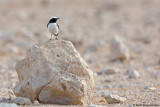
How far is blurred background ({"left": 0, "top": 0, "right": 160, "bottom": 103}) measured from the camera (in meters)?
10.3

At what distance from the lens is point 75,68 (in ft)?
23.7

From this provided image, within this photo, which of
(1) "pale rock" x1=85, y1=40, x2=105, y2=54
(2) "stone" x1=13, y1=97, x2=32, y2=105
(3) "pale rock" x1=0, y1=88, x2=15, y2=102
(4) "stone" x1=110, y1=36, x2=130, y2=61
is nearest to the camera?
(2) "stone" x1=13, y1=97, x2=32, y2=105

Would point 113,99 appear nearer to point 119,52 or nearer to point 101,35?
point 119,52

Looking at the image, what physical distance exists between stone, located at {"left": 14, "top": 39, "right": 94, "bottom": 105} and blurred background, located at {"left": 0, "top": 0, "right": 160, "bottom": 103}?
942 mm

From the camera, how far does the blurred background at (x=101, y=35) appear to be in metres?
10.3

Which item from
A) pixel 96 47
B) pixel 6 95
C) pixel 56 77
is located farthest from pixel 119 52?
pixel 56 77

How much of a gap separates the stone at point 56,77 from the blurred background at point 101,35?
94 centimetres

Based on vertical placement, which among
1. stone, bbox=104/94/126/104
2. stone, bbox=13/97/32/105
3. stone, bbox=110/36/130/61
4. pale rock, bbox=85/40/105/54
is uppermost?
pale rock, bbox=85/40/105/54

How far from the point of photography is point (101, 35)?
18.5 meters

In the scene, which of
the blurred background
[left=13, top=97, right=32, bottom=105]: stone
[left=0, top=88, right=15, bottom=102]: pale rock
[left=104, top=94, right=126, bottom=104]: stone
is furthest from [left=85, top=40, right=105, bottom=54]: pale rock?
[left=13, top=97, right=32, bottom=105]: stone

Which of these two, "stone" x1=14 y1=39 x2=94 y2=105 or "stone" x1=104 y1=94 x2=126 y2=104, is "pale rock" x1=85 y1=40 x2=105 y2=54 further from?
"stone" x1=14 y1=39 x2=94 y2=105

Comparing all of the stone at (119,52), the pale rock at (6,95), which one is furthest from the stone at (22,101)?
the stone at (119,52)

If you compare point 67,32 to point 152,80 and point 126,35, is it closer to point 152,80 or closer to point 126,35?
point 126,35

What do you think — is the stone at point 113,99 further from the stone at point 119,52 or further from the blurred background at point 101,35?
the stone at point 119,52
